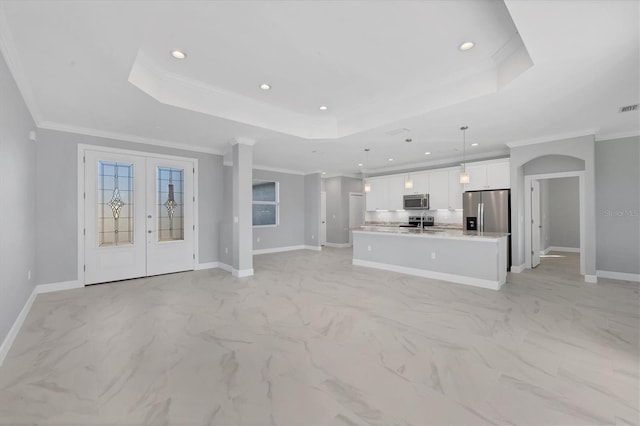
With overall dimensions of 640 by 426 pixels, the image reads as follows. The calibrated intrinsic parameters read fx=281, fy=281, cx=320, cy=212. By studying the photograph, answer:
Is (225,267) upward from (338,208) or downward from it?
downward

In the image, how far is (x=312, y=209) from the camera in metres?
9.73

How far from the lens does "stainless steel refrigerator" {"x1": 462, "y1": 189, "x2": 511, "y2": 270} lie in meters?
6.18

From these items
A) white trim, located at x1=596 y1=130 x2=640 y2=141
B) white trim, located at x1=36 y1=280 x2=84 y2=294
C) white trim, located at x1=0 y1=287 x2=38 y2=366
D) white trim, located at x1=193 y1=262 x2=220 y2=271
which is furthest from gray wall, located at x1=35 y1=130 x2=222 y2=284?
white trim, located at x1=596 y1=130 x2=640 y2=141

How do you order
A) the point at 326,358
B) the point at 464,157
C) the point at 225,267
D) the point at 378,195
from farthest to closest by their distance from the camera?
the point at 378,195, the point at 464,157, the point at 225,267, the point at 326,358

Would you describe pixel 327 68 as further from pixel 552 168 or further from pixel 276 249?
pixel 276 249

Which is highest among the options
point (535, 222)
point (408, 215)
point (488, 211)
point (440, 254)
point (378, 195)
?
point (378, 195)

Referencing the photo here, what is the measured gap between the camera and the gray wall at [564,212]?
28.6 ft

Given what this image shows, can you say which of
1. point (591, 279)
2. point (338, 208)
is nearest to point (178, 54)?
point (591, 279)

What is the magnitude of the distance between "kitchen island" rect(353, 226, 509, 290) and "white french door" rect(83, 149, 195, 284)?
4.01 meters

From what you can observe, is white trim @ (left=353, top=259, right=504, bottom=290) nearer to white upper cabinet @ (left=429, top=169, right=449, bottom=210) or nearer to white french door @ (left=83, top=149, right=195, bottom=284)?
white upper cabinet @ (left=429, top=169, right=449, bottom=210)

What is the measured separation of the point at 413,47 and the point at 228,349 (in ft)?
12.0

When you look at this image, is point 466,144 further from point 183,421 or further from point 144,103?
point 183,421

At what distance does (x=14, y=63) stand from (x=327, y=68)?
3.19m

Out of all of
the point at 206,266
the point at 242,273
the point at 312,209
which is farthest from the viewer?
the point at 312,209
